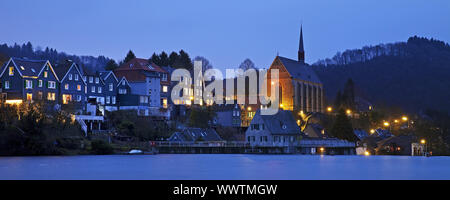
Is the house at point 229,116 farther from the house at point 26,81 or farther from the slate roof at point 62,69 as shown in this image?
the house at point 26,81

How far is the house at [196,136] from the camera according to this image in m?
95.2

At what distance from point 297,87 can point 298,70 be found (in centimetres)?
663

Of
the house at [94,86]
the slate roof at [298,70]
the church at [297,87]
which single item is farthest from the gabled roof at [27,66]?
the slate roof at [298,70]

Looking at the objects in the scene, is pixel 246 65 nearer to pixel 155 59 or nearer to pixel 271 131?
pixel 155 59

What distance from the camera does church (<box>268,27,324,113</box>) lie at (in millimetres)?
148125

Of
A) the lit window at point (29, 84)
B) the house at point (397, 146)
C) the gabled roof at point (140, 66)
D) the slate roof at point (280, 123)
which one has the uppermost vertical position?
the gabled roof at point (140, 66)

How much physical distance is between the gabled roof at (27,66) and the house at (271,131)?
32675 mm

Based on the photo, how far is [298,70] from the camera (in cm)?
15675

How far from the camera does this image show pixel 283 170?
59250 millimetres

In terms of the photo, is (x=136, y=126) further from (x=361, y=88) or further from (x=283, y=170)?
(x=361, y=88)

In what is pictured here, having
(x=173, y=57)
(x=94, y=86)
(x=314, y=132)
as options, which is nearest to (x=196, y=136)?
(x=94, y=86)

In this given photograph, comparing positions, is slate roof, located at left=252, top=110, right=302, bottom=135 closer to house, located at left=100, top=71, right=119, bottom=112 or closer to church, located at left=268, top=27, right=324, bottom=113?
house, located at left=100, top=71, right=119, bottom=112
